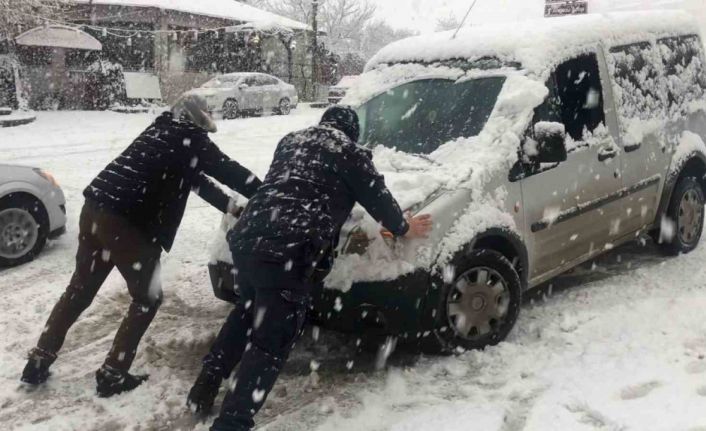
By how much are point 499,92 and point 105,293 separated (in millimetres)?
3537

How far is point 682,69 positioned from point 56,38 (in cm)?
2043

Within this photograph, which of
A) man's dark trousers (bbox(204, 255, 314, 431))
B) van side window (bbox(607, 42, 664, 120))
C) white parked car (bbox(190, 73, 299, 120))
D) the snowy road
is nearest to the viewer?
man's dark trousers (bbox(204, 255, 314, 431))

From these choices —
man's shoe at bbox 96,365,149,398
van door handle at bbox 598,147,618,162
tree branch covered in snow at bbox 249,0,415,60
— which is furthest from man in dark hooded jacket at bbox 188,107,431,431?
tree branch covered in snow at bbox 249,0,415,60

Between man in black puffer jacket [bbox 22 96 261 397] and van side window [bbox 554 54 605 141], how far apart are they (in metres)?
2.37

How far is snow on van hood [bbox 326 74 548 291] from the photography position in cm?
379

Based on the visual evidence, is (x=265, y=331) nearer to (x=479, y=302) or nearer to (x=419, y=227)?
(x=419, y=227)

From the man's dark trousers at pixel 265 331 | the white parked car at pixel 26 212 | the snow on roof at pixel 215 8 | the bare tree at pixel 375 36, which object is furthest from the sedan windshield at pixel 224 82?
the bare tree at pixel 375 36

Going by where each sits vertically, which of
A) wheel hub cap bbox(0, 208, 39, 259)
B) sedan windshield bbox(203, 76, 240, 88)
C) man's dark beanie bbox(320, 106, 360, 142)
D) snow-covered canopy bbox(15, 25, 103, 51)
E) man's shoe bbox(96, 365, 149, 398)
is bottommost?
man's shoe bbox(96, 365, 149, 398)

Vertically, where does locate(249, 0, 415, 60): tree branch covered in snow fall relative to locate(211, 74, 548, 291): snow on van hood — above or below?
above

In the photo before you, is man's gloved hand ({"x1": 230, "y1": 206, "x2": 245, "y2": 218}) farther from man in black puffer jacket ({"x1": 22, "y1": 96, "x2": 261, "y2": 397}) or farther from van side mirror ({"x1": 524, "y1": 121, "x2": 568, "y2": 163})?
van side mirror ({"x1": 524, "y1": 121, "x2": 568, "y2": 163})

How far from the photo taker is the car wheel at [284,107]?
2402cm

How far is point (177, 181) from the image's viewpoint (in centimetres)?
379

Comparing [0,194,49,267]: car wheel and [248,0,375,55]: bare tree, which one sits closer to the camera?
[0,194,49,267]: car wheel

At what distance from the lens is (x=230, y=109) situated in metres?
22.0
